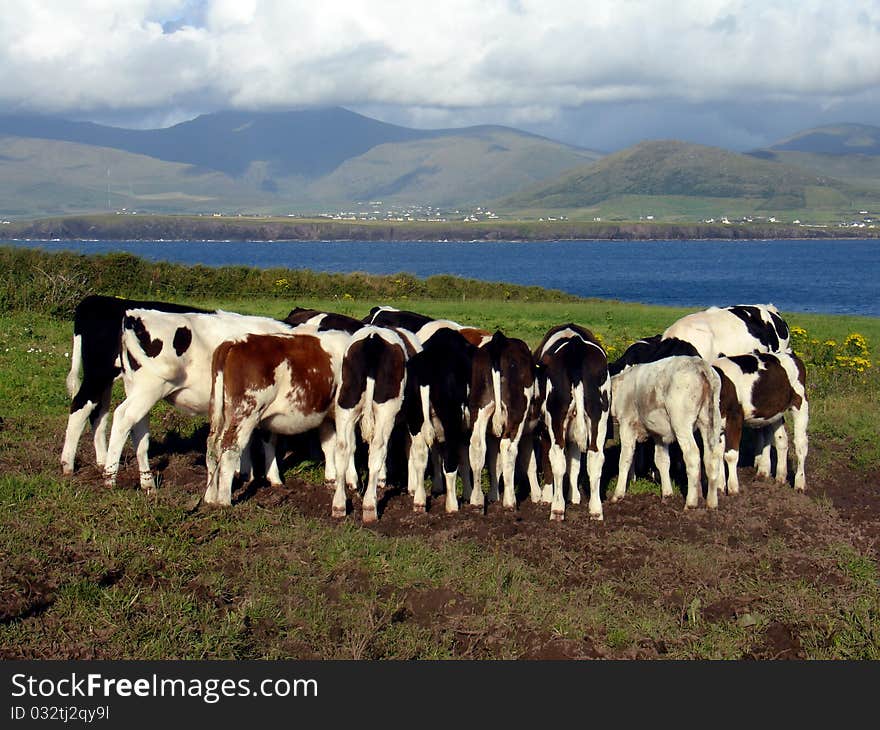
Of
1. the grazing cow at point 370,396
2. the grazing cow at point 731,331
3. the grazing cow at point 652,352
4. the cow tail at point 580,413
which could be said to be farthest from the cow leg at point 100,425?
the grazing cow at point 731,331

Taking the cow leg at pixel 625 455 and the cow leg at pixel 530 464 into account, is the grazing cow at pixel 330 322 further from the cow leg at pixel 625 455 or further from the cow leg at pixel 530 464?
the cow leg at pixel 625 455

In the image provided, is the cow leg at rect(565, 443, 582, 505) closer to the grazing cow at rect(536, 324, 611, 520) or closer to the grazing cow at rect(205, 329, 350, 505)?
the grazing cow at rect(536, 324, 611, 520)

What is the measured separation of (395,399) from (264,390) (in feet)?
5.15

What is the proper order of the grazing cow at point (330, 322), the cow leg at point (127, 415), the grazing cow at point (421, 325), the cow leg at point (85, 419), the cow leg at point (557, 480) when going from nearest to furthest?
the cow leg at point (127, 415), the cow leg at point (557, 480), the cow leg at point (85, 419), the grazing cow at point (421, 325), the grazing cow at point (330, 322)

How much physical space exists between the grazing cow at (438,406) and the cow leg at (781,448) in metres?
4.98

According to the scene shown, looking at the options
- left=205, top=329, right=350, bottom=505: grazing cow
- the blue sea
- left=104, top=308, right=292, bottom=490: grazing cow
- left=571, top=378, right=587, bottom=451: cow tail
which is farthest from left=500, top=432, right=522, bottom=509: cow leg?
the blue sea

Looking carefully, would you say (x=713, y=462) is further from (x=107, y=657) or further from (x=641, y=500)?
(x=107, y=657)

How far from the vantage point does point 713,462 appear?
12.5m

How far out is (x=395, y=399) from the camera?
11.8 m

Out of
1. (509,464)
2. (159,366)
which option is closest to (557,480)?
(509,464)

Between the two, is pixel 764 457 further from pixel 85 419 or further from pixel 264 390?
pixel 85 419

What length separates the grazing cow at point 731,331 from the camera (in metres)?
Result: 16.1

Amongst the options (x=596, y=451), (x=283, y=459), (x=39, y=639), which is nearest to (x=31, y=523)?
(x=39, y=639)

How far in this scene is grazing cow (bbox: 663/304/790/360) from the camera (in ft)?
52.7
